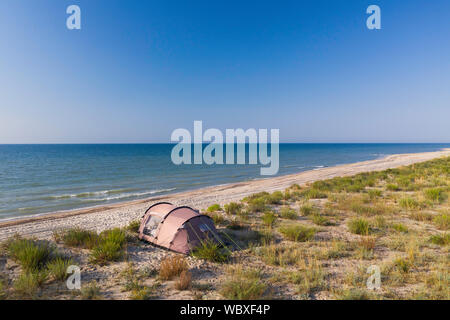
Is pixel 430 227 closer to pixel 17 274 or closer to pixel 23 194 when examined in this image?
pixel 17 274

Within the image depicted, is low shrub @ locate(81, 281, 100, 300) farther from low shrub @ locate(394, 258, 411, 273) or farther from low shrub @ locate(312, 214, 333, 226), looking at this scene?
low shrub @ locate(312, 214, 333, 226)

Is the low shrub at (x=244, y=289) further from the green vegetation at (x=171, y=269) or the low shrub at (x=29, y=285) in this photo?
the low shrub at (x=29, y=285)

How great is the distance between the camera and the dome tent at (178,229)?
23.9 ft

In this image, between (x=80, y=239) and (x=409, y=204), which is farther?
(x=409, y=204)

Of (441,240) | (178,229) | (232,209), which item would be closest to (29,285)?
(178,229)

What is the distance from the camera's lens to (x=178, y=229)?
738 cm

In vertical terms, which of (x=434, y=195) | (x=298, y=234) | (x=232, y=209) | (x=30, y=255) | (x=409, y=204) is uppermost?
(x=434, y=195)

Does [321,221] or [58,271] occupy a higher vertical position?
[58,271]

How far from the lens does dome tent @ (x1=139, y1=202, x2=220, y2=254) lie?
729 centimetres

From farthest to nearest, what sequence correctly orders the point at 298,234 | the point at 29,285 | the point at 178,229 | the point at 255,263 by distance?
the point at 298,234 < the point at 178,229 < the point at 255,263 < the point at 29,285

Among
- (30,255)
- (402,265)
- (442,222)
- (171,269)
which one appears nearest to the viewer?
(171,269)

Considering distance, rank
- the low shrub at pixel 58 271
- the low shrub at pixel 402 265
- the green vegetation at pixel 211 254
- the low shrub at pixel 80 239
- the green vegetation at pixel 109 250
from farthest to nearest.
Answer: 1. the low shrub at pixel 80 239
2. the green vegetation at pixel 211 254
3. the green vegetation at pixel 109 250
4. the low shrub at pixel 402 265
5. the low shrub at pixel 58 271

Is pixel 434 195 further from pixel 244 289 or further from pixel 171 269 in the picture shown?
pixel 171 269

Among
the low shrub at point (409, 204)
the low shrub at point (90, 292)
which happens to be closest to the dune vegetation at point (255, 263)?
the low shrub at point (90, 292)
